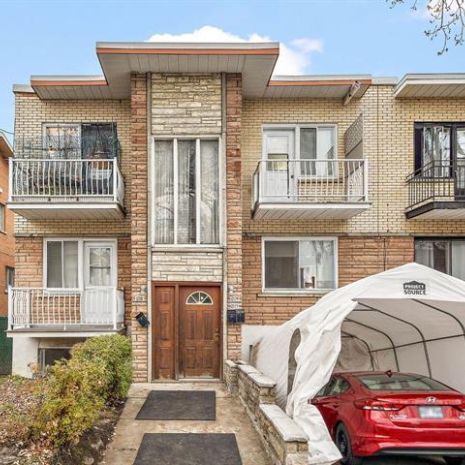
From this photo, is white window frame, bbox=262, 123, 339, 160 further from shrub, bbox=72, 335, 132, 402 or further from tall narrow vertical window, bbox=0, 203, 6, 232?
tall narrow vertical window, bbox=0, 203, 6, 232

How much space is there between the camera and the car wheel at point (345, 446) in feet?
20.3

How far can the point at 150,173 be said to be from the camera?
11883mm

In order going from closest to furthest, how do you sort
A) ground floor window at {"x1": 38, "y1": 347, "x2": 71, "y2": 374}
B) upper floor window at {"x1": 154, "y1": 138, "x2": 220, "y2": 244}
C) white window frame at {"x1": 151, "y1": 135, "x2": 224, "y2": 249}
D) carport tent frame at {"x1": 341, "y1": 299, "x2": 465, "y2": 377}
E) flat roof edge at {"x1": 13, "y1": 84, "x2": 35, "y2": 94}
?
carport tent frame at {"x1": 341, "y1": 299, "x2": 465, "y2": 377}
white window frame at {"x1": 151, "y1": 135, "x2": 224, "y2": 249}
upper floor window at {"x1": 154, "y1": 138, "x2": 220, "y2": 244}
ground floor window at {"x1": 38, "y1": 347, "x2": 71, "y2": 374}
flat roof edge at {"x1": 13, "y1": 84, "x2": 35, "y2": 94}

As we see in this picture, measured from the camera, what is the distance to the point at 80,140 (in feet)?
42.7

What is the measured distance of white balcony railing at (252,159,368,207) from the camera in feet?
39.2

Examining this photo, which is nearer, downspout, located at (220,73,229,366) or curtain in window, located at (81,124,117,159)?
downspout, located at (220,73,229,366)

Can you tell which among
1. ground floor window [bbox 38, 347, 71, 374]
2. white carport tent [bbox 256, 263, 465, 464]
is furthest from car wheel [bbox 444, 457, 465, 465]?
ground floor window [bbox 38, 347, 71, 374]

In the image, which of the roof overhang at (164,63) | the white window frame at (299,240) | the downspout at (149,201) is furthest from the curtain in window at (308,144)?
the downspout at (149,201)

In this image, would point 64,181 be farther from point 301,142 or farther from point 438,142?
point 438,142

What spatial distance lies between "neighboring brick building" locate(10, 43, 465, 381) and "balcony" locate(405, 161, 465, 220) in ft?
0.15

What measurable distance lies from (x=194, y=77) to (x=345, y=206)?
15.6ft

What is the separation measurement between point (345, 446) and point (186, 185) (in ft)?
23.9

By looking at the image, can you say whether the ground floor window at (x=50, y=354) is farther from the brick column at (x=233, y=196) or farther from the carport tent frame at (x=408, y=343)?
the carport tent frame at (x=408, y=343)

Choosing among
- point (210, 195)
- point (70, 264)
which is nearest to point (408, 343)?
point (210, 195)
